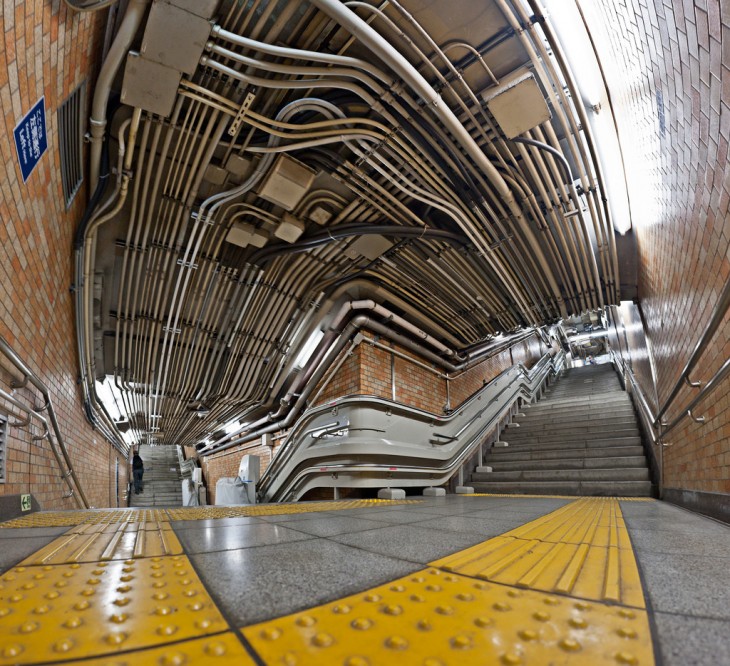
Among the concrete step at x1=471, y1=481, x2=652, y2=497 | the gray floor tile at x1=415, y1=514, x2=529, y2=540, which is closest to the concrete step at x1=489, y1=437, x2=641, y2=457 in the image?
the concrete step at x1=471, y1=481, x2=652, y2=497

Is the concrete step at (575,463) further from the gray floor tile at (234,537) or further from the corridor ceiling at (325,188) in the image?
the gray floor tile at (234,537)

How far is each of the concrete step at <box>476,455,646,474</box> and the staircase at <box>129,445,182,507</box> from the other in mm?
13835

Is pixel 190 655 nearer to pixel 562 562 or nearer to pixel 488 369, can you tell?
pixel 562 562

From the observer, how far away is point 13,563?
1.44 m

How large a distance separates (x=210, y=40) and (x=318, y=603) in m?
3.25

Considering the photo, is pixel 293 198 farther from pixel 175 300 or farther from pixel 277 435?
pixel 277 435

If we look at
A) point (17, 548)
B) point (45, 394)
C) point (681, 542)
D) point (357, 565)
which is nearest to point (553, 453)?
point (681, 542)

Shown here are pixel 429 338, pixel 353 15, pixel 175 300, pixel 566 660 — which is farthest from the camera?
pixel 429 338

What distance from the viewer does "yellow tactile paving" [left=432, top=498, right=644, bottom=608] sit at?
1.09 m

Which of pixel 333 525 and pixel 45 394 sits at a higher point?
pixel 45 394

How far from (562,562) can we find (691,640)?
64 centimetres

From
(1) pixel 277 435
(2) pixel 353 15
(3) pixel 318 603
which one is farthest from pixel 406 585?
(1) pixel 277 435

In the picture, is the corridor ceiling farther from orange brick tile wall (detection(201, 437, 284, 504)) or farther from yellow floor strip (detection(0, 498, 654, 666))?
yellow floor strip (detection(0, 498, 654, 666))

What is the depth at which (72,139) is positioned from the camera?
3.03m
